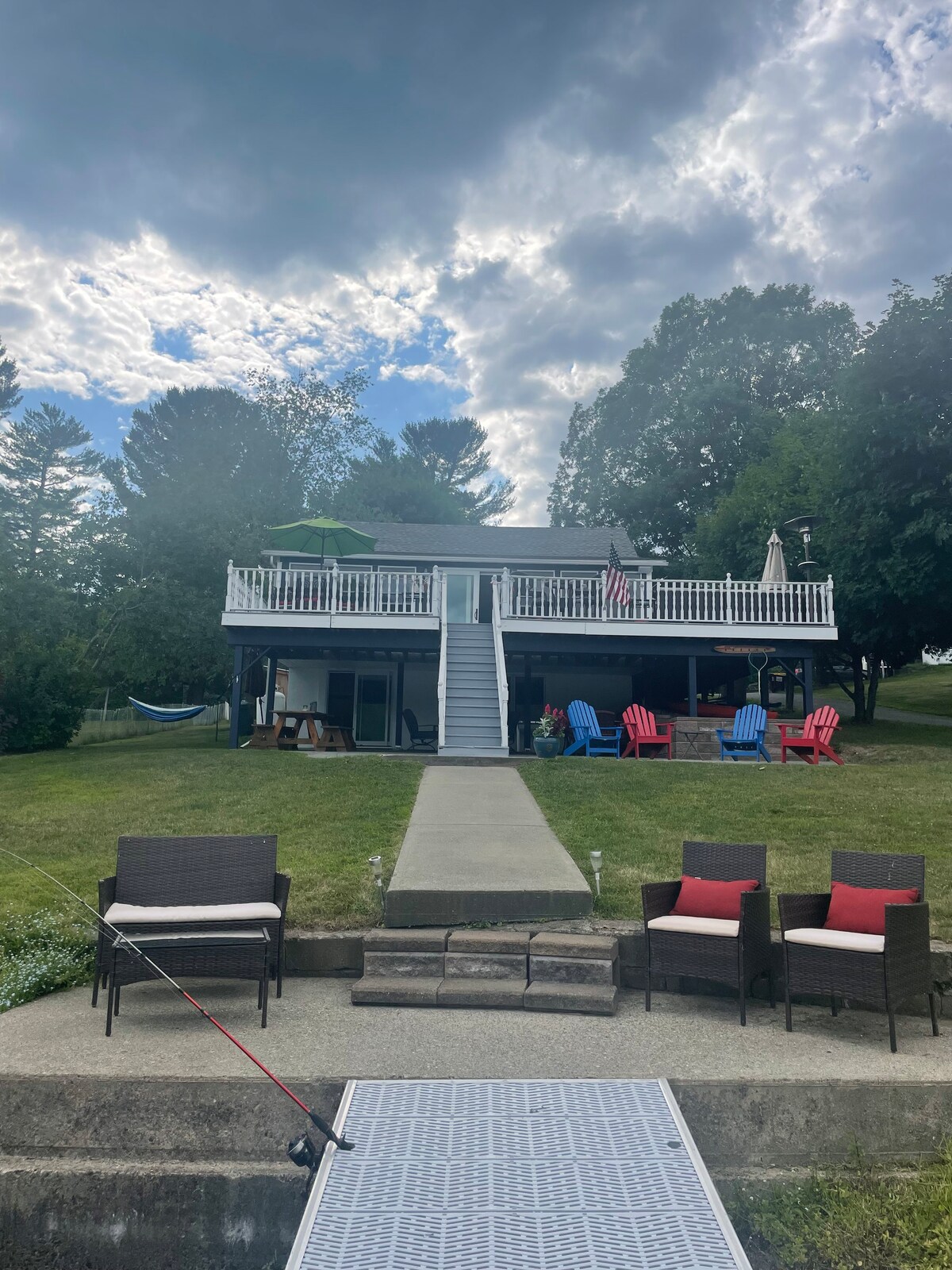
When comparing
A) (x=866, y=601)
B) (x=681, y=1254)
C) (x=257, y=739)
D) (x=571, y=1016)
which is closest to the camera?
(x=681, y=1254)

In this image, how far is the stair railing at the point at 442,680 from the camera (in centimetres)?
1387

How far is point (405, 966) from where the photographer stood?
4688mm

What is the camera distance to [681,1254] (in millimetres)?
2070

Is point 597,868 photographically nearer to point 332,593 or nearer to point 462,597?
point 332,593

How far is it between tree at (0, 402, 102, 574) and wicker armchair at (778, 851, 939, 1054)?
44665 millimetres

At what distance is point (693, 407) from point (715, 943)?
129 feet

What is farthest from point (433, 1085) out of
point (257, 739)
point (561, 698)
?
point (561, 698)

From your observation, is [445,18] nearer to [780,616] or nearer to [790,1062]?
[780,616]

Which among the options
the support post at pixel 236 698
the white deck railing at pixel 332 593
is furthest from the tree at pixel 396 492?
the support post at pixel 236 698

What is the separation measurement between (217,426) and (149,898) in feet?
147

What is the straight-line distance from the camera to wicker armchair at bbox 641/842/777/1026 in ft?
13.9

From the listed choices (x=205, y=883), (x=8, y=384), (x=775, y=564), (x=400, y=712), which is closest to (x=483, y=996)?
(x=205, y=883)

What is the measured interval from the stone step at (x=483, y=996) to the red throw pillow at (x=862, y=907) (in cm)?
172

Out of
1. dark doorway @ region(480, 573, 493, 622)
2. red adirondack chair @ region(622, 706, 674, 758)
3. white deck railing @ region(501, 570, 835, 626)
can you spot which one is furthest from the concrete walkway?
dark doorway @ region(480, 573, 493, 622)
